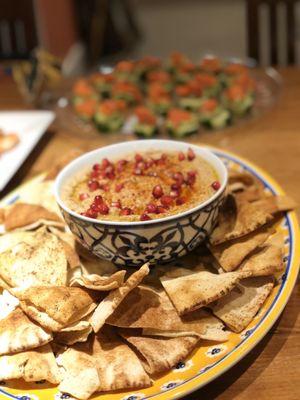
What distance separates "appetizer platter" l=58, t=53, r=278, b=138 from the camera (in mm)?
2174

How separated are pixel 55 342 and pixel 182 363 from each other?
0.26 m

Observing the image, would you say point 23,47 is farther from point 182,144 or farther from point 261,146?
point 182,144

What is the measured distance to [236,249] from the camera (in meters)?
1.25

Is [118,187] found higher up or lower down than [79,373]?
higher up

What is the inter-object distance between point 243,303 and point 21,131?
139 cm

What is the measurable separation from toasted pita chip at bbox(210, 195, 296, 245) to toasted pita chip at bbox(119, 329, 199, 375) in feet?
0.91

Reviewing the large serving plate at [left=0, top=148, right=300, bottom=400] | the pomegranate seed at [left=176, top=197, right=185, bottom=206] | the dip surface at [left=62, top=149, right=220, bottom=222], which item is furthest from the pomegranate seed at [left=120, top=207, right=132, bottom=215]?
the large serving plate at [left=0, top=148, right=300, bottom=400]

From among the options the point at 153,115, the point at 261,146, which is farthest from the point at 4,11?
the point at 261,146

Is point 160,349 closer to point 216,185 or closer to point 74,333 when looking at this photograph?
point 74,333

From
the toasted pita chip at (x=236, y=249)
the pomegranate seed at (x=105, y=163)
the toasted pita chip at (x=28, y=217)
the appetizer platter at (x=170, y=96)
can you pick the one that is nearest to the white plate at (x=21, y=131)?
the appetizer platter at (x=170, y=96)

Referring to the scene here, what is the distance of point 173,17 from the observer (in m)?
7.94

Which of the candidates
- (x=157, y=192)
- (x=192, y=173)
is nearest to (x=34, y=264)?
(x=157, y=192)

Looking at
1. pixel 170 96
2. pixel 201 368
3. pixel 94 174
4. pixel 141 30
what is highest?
pixel 94 174

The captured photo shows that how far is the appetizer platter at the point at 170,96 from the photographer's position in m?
2.17
